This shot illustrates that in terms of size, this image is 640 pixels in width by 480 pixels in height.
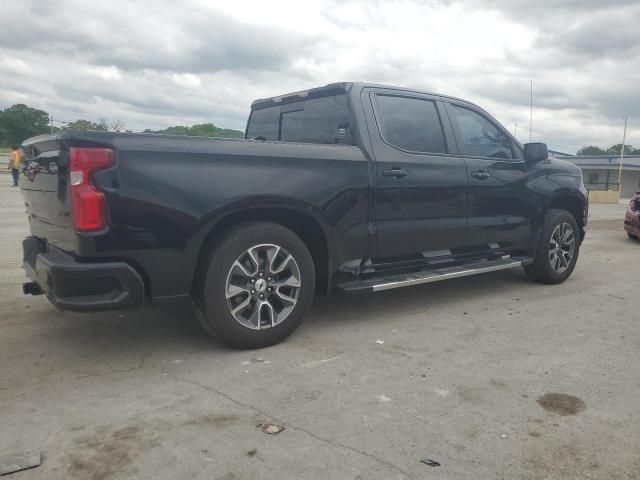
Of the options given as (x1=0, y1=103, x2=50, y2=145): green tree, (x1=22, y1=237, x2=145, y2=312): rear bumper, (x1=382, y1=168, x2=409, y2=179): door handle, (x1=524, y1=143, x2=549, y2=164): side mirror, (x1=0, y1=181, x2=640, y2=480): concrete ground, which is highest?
(x1=0, y1=103, x2=50, y2=145): green tree

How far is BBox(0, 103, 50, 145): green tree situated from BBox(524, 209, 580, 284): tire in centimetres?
8433

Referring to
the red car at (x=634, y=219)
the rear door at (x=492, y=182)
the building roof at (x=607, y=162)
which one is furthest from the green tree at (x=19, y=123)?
the rear door at (x=492, y=182)

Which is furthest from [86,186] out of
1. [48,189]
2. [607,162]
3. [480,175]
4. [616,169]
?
[607,162]

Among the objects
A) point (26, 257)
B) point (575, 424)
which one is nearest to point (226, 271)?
point (26, 257)

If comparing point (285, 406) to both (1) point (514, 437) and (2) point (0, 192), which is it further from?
(2) point (0, 192)

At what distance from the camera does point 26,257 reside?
13.1 feet

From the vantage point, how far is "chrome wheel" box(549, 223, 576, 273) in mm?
5918

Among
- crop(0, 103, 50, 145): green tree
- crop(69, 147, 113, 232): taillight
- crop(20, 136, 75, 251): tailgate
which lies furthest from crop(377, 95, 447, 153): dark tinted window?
crop(0, 103, 50, 145): green tree

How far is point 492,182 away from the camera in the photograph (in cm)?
516

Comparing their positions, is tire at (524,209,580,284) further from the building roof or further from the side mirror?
the building roof

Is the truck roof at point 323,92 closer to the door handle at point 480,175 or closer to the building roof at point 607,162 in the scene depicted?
the door handle at point 480,175

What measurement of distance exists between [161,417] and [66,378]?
877mm

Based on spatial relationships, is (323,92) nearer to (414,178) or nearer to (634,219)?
(414,178)

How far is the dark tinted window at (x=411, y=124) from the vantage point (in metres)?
4.50
